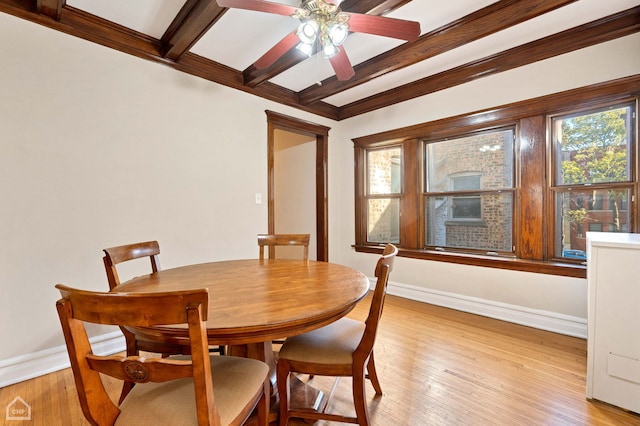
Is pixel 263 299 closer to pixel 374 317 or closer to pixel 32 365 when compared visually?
pixel 374 317

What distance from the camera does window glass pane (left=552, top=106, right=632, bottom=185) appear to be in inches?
90.4

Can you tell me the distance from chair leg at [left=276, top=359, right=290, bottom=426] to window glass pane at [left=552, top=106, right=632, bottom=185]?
2.84 m

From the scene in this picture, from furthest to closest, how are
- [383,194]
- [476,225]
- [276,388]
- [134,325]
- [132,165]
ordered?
[383,194] → [476,225] → [132,165] → [276,388] → [134,325]

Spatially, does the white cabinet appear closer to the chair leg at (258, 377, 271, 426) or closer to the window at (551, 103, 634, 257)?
the window at (551, 103, 634, 257)

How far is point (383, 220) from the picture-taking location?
391cm

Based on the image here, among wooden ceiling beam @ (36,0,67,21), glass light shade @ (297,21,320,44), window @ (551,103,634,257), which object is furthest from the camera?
window @ (551,103,634,257)

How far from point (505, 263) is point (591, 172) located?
105 centimetres

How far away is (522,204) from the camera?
273 cm

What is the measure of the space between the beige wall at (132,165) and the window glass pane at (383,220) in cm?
54

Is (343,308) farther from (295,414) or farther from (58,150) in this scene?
(58,150)

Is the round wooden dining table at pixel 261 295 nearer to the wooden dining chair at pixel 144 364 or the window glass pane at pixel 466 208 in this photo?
the wooden dining chair at pixel 144 364

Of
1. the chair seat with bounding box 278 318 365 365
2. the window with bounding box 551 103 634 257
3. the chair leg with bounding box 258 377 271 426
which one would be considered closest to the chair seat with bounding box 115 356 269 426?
the chair leg with bounding box 258 377 271 426

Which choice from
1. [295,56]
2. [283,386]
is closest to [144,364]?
[283,386]

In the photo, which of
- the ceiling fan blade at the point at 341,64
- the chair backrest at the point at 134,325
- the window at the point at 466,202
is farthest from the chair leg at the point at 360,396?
the window at the point at 466,202
